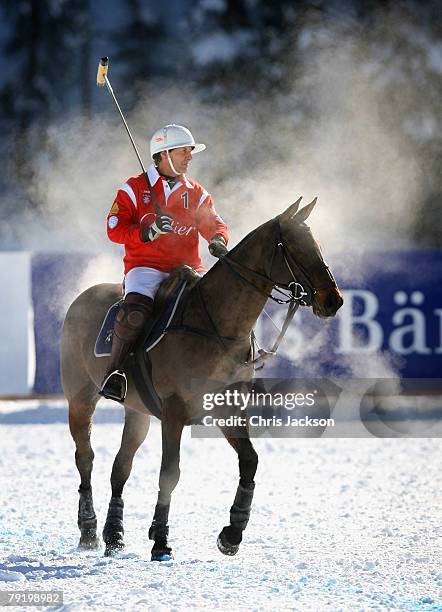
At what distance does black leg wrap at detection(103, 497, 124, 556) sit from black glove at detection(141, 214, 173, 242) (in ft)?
5.52

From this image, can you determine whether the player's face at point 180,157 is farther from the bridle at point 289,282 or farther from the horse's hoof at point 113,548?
the horse's hoof at point 113,548

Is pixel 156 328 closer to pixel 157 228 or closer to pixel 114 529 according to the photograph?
pixel 157 228

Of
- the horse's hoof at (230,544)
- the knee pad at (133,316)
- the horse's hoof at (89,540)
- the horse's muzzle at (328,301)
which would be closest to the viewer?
the horse's muzzle at (328,301)

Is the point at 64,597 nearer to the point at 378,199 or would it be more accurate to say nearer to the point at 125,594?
the point at 125,594

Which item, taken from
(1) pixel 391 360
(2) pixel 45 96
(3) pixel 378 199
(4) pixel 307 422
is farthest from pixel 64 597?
(2) pixel 45 96

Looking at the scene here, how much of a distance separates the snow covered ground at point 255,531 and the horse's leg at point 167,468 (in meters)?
0.12

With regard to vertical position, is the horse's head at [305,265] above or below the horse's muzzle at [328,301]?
above

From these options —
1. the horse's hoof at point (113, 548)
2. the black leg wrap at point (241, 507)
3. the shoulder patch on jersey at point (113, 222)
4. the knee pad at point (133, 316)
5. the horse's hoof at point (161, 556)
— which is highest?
the shoulder patch on jersey at point (113, 222)

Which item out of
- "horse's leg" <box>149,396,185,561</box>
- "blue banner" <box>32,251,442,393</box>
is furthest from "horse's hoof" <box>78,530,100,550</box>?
"blue banner" <box>32,251,442,393</box>

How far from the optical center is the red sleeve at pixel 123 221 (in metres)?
6.41

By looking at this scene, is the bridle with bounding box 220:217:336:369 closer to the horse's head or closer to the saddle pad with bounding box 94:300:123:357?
the horse's head

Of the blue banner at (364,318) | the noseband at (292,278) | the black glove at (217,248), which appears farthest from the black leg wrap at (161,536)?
the blue banner at (364,318)

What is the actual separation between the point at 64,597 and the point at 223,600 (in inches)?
30.3

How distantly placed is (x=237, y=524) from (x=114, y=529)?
872mm
